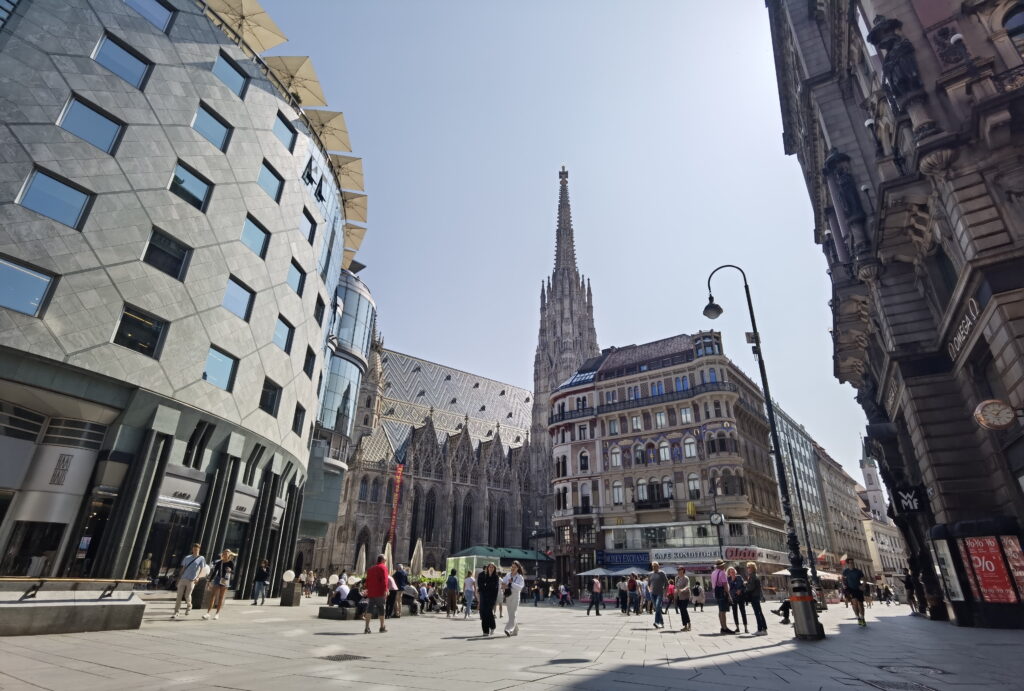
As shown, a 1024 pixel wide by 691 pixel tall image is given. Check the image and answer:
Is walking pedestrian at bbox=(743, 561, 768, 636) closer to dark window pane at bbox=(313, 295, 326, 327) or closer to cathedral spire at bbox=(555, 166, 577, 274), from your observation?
dark window pane at bbox=(313, 295, 326, 327)

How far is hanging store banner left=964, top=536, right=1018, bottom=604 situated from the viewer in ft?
44.4

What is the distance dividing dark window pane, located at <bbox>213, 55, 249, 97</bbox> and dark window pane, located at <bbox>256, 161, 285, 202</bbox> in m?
3.52

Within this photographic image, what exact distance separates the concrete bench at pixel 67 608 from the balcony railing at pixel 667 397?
42.8 meters

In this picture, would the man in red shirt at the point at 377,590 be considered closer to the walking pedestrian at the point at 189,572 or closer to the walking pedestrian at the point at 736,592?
the walking pedestrian at the point at 189,572

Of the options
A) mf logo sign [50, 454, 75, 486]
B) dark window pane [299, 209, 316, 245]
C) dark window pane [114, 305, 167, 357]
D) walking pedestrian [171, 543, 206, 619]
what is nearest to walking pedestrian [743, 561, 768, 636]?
walking pedestrian [171, 543, 206, 619]

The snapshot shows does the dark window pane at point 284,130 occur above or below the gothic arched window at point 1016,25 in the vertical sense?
above

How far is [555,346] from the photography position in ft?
331

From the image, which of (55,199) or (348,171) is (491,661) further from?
(348,171)

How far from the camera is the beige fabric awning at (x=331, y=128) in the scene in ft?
111

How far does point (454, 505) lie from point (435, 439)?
35.3 feet

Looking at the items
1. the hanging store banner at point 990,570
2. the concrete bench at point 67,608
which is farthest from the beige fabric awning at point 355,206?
the hanging store banner at point 990,570

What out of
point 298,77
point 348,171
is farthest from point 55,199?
point 348,171

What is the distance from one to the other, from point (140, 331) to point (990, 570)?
27797 mm

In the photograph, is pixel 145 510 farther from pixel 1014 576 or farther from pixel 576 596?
pixel 576 596
